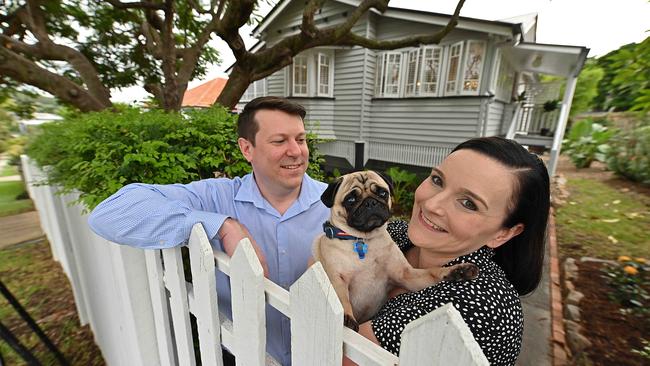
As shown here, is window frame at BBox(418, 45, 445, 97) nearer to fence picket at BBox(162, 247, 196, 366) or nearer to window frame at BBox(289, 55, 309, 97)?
window frame at BBox(289, 55, 309, 97)

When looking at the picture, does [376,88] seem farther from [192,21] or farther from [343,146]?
[192,21]

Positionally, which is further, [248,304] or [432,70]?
[432,70]

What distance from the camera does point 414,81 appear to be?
10.0 metres

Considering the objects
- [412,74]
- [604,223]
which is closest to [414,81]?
[412,74]

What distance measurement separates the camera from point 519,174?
108 centimetres

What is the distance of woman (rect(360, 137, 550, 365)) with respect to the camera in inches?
39.0

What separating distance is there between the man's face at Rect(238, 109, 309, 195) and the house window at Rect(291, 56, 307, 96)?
10.4 m

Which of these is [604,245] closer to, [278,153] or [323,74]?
[278,153]

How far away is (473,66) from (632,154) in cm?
613

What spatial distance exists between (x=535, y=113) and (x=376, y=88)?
925 centimetres

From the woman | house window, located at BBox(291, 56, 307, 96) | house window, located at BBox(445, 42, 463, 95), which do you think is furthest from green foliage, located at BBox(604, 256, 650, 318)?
house window, located at BBox(291, 56, 307, 96)

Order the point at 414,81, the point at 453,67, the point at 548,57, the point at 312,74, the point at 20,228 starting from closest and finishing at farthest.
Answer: the point at 20,228, the point at 453,67, the point at 548,57, the point at 414,81, the point at 312,74

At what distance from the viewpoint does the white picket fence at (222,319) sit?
0.62 meters

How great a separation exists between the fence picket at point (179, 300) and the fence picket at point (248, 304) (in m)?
0.39
